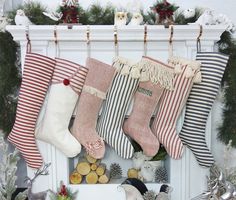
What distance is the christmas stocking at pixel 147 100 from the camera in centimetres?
147

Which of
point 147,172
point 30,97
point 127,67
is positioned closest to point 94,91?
point 127,67

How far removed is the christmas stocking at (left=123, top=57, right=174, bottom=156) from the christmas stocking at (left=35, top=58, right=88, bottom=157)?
0.26 m

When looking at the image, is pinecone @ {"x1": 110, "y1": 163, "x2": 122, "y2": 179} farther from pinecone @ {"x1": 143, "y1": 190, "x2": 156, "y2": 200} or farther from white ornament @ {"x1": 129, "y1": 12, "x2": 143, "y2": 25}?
white ornament @ {"x1": 129, "y1": 12, "x2": 143, "y2": 25}

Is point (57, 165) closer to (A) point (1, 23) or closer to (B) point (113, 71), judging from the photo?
(B) point (113, 71)

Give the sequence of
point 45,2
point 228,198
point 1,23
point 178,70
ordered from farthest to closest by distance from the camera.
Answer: point 45,2
point 1,23
point 178,70
point 228,198

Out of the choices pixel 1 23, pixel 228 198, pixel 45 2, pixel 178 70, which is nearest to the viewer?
pixel 228 198

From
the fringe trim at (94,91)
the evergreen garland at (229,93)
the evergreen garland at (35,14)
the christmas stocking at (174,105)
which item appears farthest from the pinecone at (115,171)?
the evergreen garland at (35,14)

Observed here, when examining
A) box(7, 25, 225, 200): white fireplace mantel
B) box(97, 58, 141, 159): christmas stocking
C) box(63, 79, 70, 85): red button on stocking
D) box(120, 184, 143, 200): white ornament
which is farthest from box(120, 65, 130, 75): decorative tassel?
box(120, 184, 143, 200): white ornament

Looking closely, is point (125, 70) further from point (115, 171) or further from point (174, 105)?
point (115, 171)

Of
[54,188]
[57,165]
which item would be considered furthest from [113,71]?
[54,188]

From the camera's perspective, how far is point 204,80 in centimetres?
149

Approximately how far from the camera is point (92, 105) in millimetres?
1493

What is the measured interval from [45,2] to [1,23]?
28 centimetres

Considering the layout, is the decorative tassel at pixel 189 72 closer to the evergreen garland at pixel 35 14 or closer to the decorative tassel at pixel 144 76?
the decorative tassel at pixel 144 76
